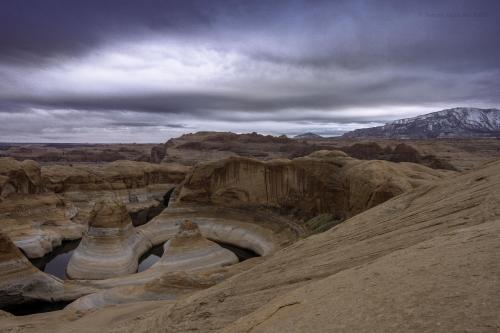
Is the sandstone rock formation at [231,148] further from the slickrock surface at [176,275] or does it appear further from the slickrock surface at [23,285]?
the slickrock surface at [23,285]

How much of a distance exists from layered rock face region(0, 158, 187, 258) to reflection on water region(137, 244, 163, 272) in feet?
27.1

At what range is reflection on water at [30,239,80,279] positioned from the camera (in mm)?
26750

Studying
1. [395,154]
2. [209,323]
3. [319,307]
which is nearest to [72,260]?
[209,323]

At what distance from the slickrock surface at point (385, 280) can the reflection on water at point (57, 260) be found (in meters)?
18.1

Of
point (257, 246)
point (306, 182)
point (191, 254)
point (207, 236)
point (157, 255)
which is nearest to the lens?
point (191, 254)

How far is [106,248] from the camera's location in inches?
998

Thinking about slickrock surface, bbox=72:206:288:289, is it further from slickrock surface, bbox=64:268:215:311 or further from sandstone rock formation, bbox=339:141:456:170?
sandstone rock formation, bbox=339:141:456:170

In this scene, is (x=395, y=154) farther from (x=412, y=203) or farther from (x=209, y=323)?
(x=209, y=323)

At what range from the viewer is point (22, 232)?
29938mm

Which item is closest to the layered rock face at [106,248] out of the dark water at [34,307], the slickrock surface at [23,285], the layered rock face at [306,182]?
the slickrock surface at [23,285]

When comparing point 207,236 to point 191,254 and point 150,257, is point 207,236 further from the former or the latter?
point 191,254

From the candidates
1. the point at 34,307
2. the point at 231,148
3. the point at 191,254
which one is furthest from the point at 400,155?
the point at 34,307

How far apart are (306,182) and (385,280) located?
2498 cm

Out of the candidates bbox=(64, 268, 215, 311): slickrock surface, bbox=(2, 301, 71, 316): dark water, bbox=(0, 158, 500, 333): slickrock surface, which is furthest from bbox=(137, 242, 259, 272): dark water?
bbox=(0, 158, 500, 333): slickrock surface
